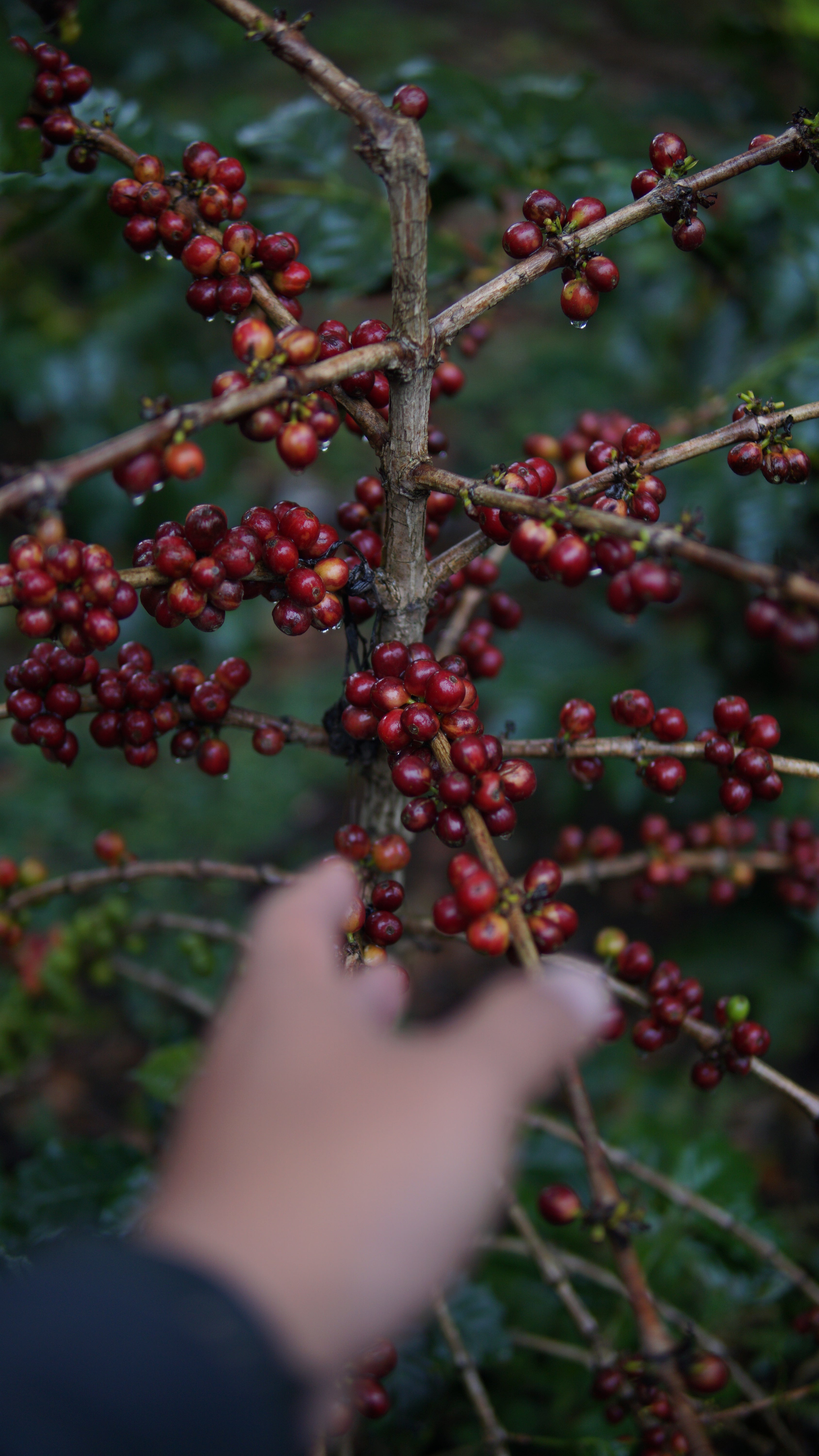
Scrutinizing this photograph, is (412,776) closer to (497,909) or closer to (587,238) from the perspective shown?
(497,909)

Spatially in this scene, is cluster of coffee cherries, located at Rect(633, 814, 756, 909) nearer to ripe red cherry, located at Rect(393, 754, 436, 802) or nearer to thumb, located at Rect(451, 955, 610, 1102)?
Answer: ripe red cherry, located at Rect(393, 754, 436, 802)

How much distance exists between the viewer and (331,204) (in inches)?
68.7

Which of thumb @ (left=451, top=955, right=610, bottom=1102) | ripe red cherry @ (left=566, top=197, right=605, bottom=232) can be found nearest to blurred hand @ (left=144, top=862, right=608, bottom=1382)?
thumb @ (left=451, top=955, right=610, bottom=1102)

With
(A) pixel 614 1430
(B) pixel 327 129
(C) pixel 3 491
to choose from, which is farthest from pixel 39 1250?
(B) pixel 327 129

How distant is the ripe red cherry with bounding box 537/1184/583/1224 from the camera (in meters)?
0.86

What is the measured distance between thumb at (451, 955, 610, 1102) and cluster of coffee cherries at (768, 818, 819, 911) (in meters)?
0.80

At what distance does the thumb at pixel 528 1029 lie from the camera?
607 millimetres

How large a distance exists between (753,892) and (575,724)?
52.6 inches

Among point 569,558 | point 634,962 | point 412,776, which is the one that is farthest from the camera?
point 634,962

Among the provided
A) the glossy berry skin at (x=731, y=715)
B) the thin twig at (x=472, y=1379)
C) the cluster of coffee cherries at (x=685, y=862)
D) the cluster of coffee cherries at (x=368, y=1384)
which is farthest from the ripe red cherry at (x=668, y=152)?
the thin twig at (x=472, y=1379)

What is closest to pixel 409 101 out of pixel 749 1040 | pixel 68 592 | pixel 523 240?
pixel 523 240

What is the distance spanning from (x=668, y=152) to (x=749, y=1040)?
0.89m

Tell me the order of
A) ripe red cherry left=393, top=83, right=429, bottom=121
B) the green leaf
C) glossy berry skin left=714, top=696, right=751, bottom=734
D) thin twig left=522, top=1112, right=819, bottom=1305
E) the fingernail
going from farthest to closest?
the green leaf
thin twig left=522, top=1112, right=819, bottom=1305
glossy berry skin left=714, top=696, right=751, bottom=734
ripe red cherry left=393, top=83, right=429, bottom=121
the fingernail

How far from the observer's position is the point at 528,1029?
61 cm
